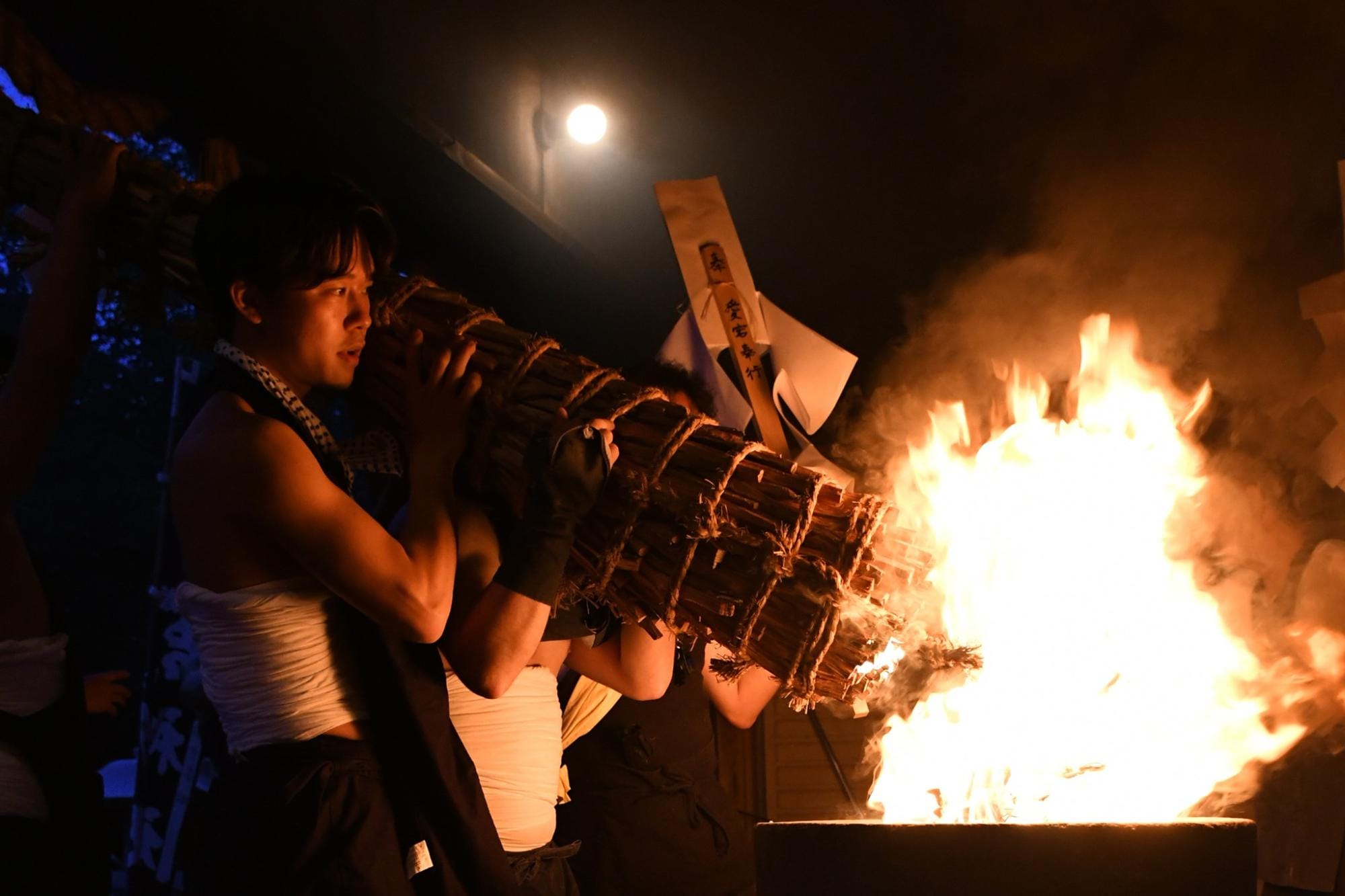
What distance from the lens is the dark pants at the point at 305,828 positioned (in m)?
1.53

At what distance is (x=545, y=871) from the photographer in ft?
6.65

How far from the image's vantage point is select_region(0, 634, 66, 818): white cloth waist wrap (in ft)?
5.59

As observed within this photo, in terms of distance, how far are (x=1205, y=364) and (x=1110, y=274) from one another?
22.7 inches

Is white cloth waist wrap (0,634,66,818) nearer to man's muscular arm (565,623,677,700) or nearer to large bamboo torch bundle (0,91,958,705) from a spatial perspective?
large bamboo torch bundle (0,91,958,705)

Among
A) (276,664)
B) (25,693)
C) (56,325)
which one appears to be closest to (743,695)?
(276,664)

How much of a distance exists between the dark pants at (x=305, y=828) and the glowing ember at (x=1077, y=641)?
120 centimetres

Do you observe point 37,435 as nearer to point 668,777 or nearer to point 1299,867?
point 668,777

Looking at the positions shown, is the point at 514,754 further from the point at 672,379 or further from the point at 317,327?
the point at 672,379

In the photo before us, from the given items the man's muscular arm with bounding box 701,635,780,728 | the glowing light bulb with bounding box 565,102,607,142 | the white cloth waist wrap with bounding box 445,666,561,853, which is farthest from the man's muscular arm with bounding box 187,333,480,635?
the glowing light bulb with bounding box 565,102,607,142

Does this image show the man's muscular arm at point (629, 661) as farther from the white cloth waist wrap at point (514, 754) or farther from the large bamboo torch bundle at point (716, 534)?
the large bamboo torch bundle at point (716, 534)

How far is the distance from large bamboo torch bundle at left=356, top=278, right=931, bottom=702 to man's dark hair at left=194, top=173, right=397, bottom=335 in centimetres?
28

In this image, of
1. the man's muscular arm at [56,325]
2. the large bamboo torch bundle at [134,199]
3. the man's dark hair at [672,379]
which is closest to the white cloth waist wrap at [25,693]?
the man's muscular arm at [56,325]

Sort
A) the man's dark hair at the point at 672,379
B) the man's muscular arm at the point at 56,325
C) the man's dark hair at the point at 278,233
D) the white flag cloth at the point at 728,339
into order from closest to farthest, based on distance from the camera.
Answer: the man's dark hair at the point at 278,233
the man's muscular arm at the point at 56,325
the man's dark hair at the point at 672,379
the white flag cloth at the point at 728,339

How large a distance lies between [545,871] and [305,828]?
630mm
